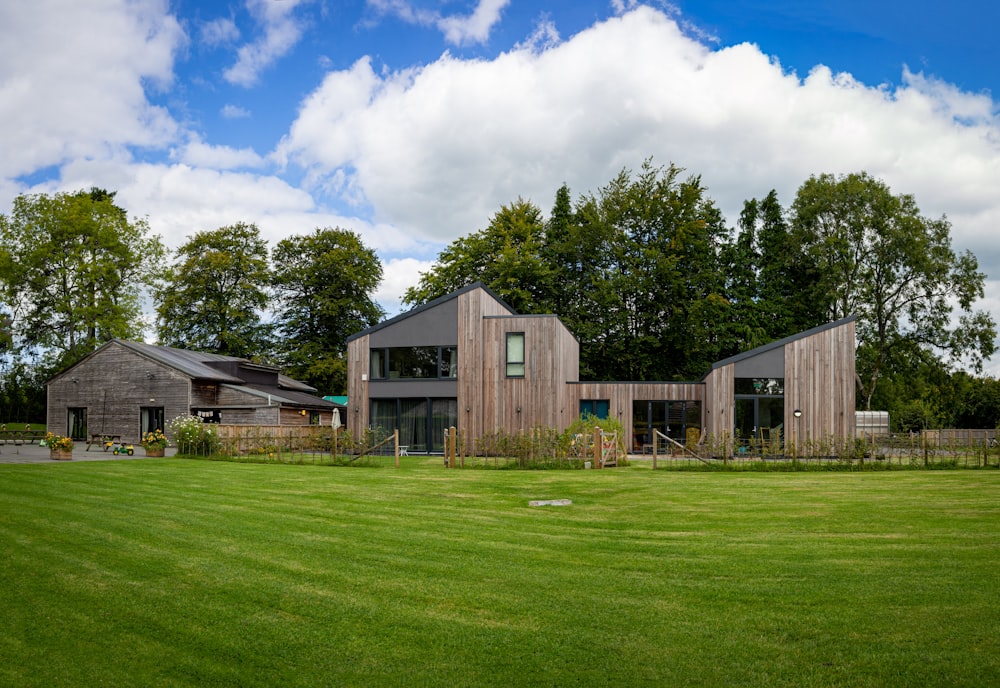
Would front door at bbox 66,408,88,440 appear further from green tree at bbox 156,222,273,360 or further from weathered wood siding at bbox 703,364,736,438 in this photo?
weathered wood siding at bbox 703,364,736,438

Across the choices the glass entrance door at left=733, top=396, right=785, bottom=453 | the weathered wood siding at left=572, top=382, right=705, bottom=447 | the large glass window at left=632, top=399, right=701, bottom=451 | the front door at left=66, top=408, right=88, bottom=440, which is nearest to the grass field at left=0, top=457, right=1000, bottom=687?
the glass entrance door at left=733, top=396, right=785, bottom=453

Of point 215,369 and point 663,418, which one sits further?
point 215,369

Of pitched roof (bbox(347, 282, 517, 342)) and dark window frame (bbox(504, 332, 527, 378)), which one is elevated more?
pitched roof (bbox(347, 282, 517, 342))

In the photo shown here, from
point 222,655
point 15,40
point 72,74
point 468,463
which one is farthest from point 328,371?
point 222,655

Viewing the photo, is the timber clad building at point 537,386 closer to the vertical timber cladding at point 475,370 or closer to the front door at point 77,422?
the vertical timber cladding at point 475,370

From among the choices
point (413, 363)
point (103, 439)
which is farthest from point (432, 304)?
point (103, 439)

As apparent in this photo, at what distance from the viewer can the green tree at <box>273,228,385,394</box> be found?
1884 inches

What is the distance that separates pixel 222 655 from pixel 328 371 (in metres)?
42.6

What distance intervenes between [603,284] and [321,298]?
18.5 metres

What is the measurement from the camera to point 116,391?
35062 mm

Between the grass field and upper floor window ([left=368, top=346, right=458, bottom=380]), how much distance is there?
1631cm

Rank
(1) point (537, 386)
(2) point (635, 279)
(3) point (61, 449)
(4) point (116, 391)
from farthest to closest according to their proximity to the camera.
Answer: (2) point (635, 279), (4) point (116, 391), (1) point (537, 386), (3) point (61, 449)

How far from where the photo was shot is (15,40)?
766 centimetres

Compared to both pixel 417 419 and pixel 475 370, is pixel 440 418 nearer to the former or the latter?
pixel 417 419
